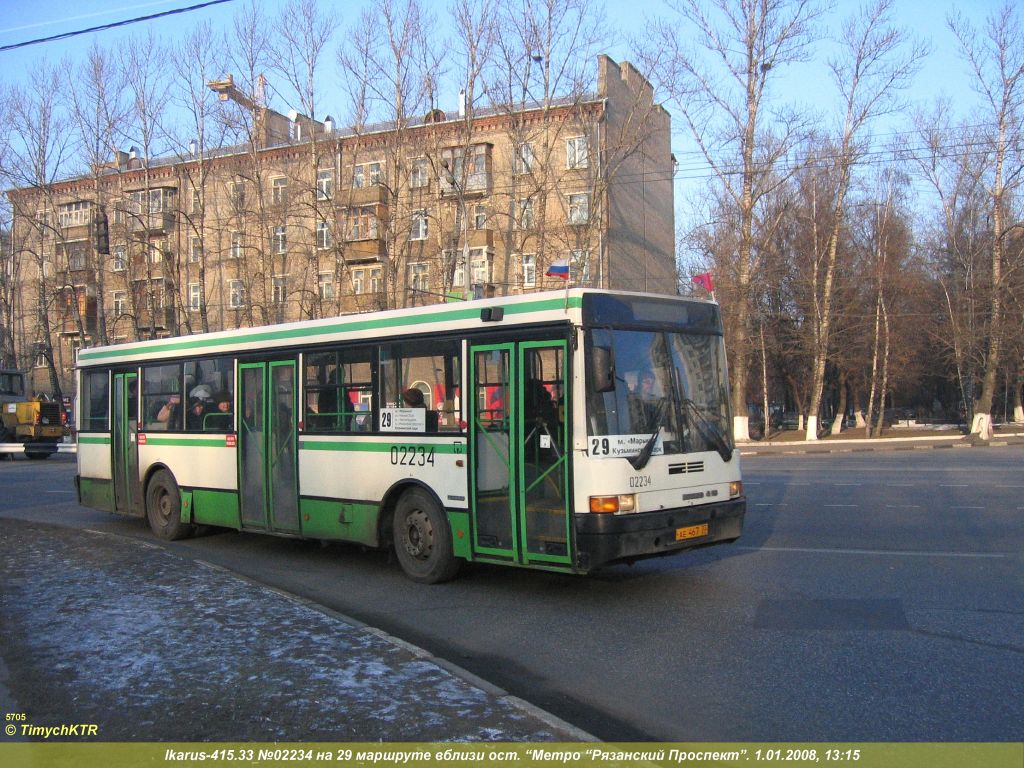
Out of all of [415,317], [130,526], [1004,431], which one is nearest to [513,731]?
[415,317]

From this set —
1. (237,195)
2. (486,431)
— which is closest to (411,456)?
(486,431)

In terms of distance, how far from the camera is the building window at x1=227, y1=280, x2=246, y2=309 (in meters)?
44.2

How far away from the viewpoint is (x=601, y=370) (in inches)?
Answer: 309

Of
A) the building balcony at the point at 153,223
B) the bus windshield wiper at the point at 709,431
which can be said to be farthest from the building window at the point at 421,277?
the bus windshield wiper at the point at 709,431

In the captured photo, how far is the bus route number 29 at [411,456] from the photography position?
913 centimetres

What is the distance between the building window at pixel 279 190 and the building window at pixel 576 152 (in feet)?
39.6

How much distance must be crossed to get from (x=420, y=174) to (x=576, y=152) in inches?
261

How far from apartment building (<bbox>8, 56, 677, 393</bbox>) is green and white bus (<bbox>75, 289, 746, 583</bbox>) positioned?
18.8 metres

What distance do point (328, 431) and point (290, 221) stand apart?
33.3 metres

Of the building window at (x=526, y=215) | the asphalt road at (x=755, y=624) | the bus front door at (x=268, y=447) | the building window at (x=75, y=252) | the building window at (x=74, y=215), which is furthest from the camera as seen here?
the building window at (x=74, y=215)

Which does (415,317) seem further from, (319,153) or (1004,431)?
(1004,431)

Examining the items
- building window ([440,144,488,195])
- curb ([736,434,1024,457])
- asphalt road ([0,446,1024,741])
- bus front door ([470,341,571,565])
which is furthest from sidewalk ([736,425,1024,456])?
bus front door ([470,341,571,565])

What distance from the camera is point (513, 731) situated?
4645 mm

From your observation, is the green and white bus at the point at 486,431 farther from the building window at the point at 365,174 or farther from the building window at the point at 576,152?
the building window at the point at 576,152
